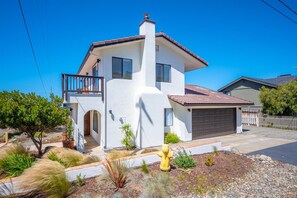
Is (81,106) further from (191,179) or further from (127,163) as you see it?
(191,179)

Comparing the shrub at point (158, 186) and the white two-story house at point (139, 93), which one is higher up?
the white two-story house at point (139, 93)

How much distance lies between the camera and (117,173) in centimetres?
512

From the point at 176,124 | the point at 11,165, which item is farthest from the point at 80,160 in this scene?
the point at 176,124

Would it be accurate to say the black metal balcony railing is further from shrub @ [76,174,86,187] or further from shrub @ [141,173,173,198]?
shrub @ [141,173,173,198]

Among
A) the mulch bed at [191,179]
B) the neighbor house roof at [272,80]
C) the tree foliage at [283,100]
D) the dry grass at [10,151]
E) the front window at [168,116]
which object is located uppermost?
the neighbor house roof at [272,80]

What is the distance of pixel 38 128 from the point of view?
6.75 m

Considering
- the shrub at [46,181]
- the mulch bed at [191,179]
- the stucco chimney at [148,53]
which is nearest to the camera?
the shrub at [46,181]

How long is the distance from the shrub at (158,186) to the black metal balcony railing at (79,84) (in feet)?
21.1


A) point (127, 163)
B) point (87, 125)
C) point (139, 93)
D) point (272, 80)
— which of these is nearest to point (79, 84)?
point (139, 93)

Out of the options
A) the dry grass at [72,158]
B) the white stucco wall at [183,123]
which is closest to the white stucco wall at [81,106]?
the dry grass at [72,158]

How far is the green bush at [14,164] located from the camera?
5.27 meters

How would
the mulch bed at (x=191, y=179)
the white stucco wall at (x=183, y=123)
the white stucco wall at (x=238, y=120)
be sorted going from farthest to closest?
1. the white stucco wall at (x=238, y=120)
2. the white stucco wall at (x=183, y=123)
3. the mulch bed at (x=191, y=179)

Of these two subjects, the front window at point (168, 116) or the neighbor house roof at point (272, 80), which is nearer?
the front window at point (168, 116)

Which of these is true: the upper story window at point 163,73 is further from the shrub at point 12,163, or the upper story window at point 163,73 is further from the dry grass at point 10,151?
the shrub at point 12,163
